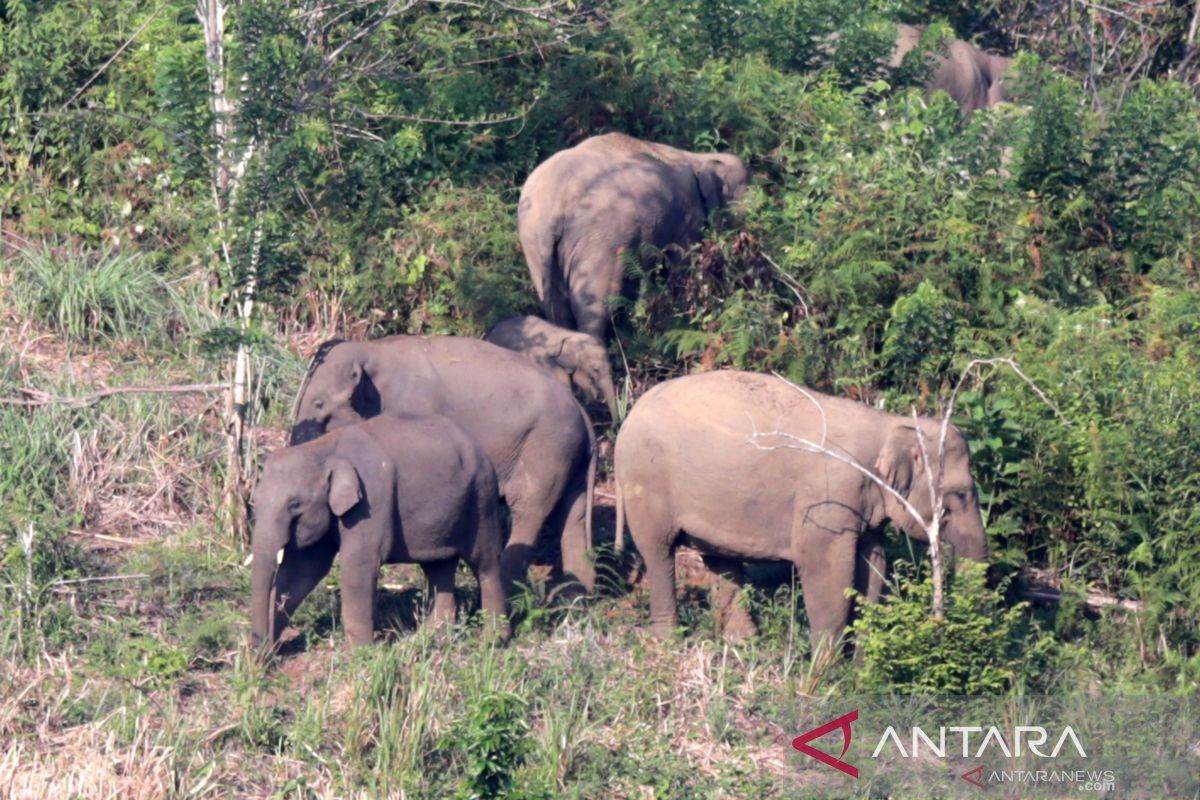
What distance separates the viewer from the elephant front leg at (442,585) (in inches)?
368

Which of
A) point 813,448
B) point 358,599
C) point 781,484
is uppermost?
point 813,448

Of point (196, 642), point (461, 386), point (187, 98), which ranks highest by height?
point (187, 98)

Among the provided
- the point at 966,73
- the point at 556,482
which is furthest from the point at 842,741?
the point at 966,73

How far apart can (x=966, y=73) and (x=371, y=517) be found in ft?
27.9

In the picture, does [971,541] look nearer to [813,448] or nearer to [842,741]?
[813,448]

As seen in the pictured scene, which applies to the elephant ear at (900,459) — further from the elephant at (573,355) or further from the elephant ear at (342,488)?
the elephant ear at (342,488)

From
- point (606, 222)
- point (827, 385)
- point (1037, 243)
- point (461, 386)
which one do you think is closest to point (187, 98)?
point (461, 386)

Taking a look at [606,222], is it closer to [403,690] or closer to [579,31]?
[579,31]

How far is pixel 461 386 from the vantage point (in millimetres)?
10062

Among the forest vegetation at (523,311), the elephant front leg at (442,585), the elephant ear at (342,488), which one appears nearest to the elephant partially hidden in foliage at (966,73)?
the forest vegetation at (523,311)

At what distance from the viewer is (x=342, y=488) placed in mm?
8867

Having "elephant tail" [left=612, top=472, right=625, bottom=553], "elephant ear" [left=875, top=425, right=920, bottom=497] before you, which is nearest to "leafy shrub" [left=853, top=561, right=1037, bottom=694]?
"elephant ear" [left=875, top=425, right=920, bottom=497]

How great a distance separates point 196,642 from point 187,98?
2746 mm

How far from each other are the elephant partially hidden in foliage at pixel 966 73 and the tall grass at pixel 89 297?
627 cm
